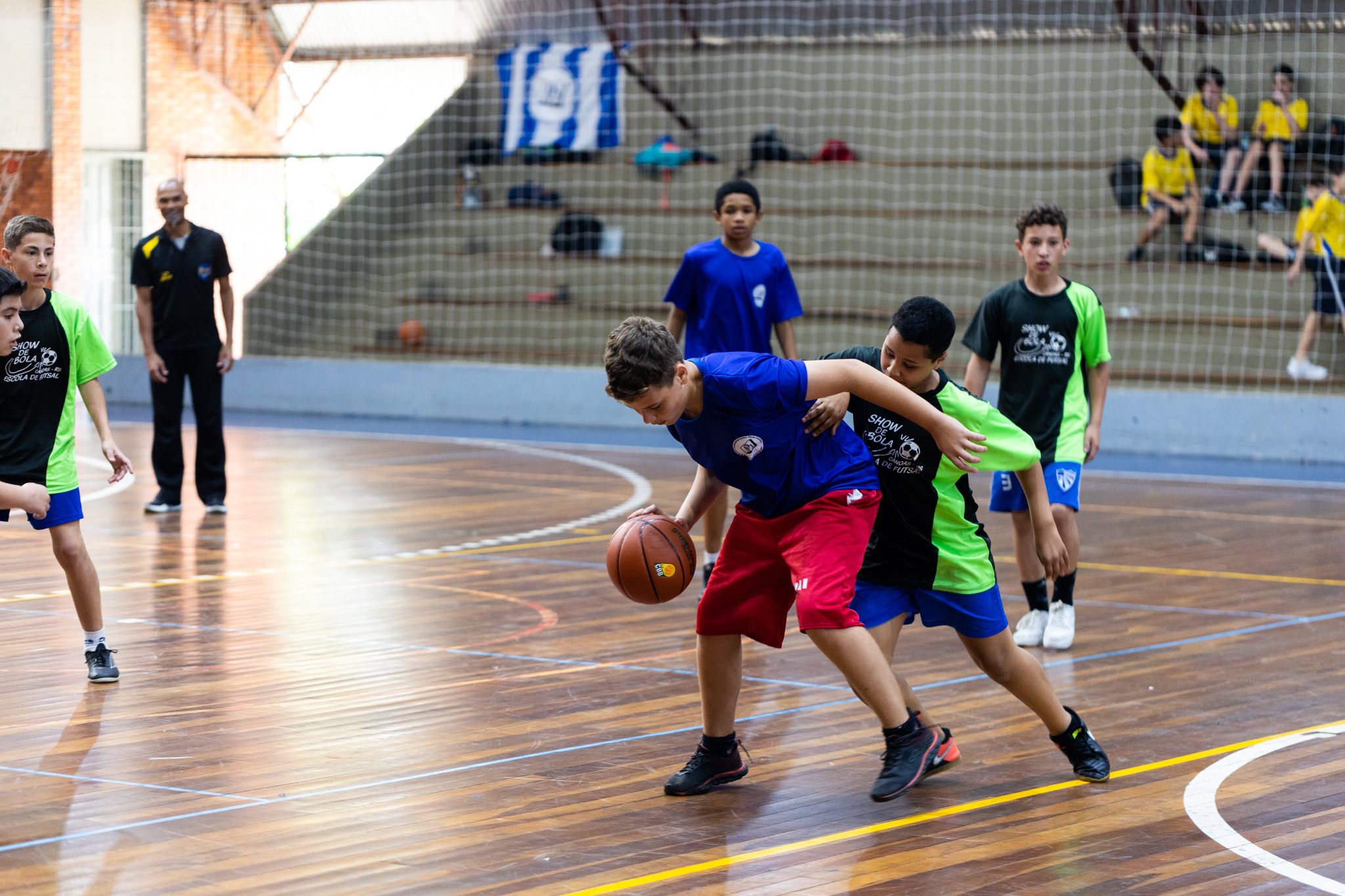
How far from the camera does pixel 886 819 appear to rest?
4.19m

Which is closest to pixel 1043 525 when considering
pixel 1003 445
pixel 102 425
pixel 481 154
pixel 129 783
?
pixel 1003 445

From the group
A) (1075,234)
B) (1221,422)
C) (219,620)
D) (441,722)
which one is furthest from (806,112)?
(441,722)

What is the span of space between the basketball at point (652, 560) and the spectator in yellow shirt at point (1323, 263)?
1140 cm

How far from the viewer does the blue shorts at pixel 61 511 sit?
5539 millimetres

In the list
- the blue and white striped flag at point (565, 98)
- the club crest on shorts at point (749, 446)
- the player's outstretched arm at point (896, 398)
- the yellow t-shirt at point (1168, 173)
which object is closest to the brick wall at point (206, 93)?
the blue and white striped flag at point (565, 98)

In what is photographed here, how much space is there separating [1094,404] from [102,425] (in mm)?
3760

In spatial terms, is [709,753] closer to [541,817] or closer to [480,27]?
[541,817]

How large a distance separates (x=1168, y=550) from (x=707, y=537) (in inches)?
115

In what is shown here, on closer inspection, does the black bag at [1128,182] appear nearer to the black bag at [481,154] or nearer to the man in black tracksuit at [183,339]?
the black bag at [481,154]

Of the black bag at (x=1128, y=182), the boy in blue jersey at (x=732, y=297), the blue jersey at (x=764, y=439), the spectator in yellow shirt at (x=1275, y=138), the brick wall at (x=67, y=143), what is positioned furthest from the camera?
the brick wall at (x=67, y=143)

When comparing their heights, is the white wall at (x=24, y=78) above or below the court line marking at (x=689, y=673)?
above

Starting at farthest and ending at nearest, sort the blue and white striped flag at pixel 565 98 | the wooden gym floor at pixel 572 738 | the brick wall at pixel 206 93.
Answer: the brick wall at pixel 206 93
the blue and white striped flag at pixel 565 98
the wooden gym floor at pixel 572 738

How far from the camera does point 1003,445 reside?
443 cm

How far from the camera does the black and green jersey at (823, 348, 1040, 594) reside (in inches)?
176
